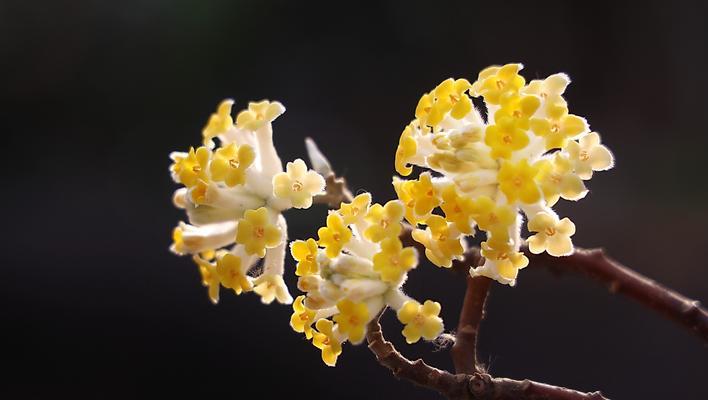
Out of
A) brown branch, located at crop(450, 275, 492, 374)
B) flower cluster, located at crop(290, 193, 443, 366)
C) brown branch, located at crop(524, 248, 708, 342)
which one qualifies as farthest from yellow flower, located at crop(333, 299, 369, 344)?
brown branch, located at crop(524, 248, 708, 342)

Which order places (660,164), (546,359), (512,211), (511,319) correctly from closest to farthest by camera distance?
(512,211), (546,359), (511,319), (660,164)

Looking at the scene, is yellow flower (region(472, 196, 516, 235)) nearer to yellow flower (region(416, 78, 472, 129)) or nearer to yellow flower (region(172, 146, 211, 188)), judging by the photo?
yellow flower (region(416, 78, 472, 129))

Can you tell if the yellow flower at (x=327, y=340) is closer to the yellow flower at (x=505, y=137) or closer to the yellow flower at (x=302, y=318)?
the yellow flower at (x=302, y=318)

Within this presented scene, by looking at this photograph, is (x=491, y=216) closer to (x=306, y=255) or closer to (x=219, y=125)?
(x=306, y=255)

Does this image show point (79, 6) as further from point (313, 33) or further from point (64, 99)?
point (313, 33)

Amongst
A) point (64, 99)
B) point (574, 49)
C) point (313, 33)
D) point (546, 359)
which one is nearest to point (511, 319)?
point (546, 359)

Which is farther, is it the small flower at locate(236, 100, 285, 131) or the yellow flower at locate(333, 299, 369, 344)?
the small flower at locate(236, 100, 285, 131)
